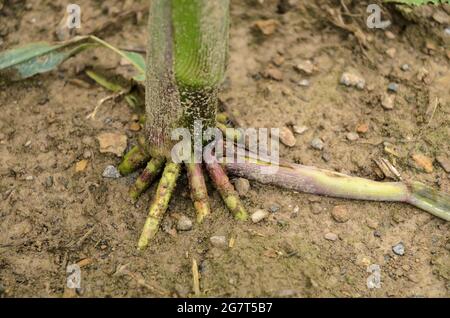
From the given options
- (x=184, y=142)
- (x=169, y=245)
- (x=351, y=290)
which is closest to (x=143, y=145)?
(x=184, y=142)

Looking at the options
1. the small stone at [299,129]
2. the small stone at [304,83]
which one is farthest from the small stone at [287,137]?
the small stone at [304,83]

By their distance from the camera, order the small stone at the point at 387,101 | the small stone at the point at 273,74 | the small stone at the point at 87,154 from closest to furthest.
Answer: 1. the small stone at the point at 87,154
2. the small stone at the point at 387,101
3. the small stone at the point at 273,74

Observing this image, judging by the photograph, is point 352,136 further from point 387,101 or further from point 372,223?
point 372,223

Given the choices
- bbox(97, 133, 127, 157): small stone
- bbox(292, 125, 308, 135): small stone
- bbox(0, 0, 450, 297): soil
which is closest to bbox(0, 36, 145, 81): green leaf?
bbox(0, 0, 450, 297): soil

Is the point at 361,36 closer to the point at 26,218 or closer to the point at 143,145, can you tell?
the point at 143,145

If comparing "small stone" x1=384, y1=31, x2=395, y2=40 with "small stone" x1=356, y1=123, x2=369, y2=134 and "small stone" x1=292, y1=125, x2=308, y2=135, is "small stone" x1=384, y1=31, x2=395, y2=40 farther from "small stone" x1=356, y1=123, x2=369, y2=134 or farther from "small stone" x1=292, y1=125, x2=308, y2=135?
"small stone" x1=292, y1=125, x2=308, y2=135

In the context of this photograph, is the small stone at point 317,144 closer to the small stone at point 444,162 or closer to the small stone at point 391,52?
the small stone at point 444,162
